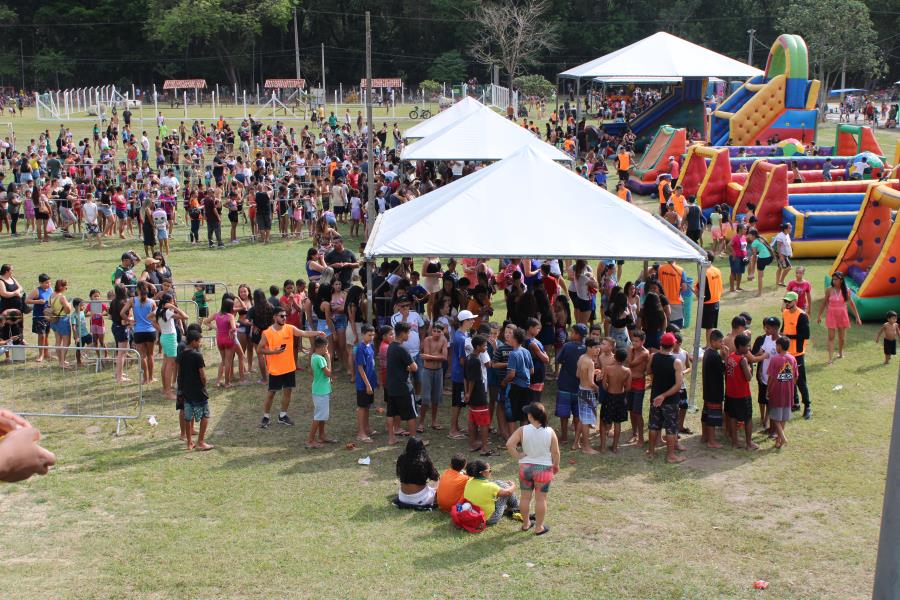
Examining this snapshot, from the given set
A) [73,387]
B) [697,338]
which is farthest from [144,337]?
[697,338]

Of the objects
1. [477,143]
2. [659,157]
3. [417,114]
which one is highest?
[417,114]

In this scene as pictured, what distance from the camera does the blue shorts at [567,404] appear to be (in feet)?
34.4

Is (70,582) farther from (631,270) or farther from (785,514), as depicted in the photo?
(631,270)

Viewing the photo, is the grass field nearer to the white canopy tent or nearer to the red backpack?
the red backpack

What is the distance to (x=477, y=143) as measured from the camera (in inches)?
796

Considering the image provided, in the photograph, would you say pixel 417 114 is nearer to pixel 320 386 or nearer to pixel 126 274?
pixel 126 274

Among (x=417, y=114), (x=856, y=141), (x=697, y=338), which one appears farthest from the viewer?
Answer: (x=417, y=114)

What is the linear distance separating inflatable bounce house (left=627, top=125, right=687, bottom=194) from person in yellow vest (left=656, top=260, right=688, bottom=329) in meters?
14.0

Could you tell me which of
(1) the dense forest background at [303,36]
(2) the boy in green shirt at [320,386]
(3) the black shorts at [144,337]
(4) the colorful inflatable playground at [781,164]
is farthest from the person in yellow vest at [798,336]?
(1) the dense forest background at [303,36]

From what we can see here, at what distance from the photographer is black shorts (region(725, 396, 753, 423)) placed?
10.3m

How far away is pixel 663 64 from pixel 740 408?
20732mm

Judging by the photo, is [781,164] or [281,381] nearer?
[281,381]

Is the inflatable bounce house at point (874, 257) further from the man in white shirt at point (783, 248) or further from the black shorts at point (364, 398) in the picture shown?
the black shorts at point (364, 398)

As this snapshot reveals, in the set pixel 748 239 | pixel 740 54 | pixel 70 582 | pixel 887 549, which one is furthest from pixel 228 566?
pixel 740 54
